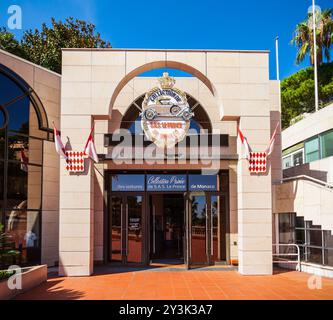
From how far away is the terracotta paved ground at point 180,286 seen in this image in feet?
30.4

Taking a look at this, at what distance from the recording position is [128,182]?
14594 millimetres

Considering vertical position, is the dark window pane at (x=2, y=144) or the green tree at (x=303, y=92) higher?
the green tree at (x=303, y=92)

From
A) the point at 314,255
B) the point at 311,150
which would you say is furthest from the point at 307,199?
the point at 311,150

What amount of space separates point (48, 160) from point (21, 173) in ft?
4.33

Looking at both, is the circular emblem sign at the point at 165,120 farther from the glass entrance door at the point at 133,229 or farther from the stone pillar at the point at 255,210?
the glass entrance door at the point at 133,229

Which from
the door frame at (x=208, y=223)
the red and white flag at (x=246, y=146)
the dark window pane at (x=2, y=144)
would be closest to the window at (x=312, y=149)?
the door frame at (x=208, y=223)

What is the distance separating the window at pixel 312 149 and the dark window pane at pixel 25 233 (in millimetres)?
13367

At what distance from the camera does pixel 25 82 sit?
13.8 m

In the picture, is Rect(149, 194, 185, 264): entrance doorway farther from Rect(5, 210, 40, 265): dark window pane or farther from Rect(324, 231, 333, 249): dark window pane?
Rect(324, 231, 333, 249): dark window pane

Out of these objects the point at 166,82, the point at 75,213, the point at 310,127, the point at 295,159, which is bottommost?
the point at 75,213

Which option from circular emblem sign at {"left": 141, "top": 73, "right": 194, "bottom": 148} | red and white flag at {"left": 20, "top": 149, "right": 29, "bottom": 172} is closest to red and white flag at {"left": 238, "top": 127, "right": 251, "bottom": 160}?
circular emblem sign at {"left": 141, "top": 73, "right": 194, "bottom": 148}

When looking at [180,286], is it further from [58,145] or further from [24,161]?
[24,161]
